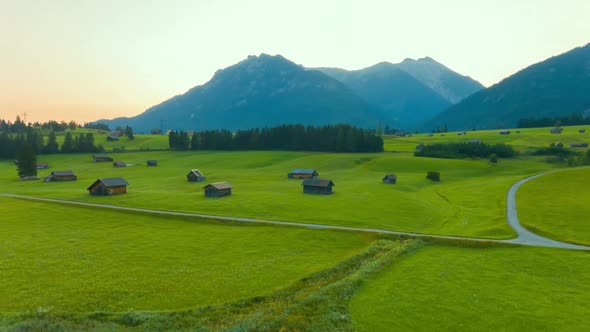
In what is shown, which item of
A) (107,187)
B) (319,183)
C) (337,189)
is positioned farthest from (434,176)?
(107,187)

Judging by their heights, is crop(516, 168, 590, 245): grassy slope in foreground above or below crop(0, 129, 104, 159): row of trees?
below

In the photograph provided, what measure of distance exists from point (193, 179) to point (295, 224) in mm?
62832

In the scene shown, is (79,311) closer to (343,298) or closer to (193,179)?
(343,298)

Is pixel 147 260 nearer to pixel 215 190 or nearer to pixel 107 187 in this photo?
pixel 215 190

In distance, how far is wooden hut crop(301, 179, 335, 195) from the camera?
85.4m

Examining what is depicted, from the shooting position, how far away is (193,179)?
365ft

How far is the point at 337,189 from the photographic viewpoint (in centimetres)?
9269

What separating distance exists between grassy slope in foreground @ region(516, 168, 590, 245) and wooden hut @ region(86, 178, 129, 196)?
86533 millimetres

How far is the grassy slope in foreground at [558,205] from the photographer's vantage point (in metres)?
52.1

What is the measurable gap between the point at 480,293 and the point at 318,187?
5584 cm

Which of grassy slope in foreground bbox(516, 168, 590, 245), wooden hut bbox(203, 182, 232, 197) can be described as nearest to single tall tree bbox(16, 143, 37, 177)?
wooden hut bbox(203, 182, 232, 197)

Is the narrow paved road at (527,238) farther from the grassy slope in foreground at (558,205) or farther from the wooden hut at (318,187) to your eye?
the wooden hut at (318,187)

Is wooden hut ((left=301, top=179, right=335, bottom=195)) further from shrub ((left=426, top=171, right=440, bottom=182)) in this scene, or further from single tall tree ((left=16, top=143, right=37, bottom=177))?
single tall tree ((left=16, top=143, right=37, bottom=177))

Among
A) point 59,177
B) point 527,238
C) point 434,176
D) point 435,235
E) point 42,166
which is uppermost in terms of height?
point 42,166
